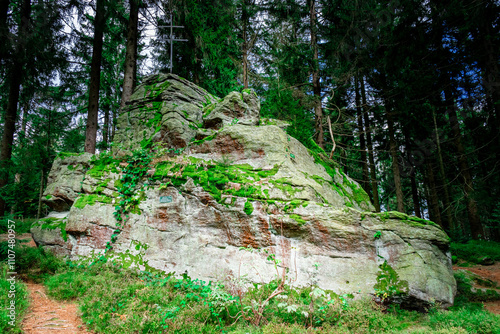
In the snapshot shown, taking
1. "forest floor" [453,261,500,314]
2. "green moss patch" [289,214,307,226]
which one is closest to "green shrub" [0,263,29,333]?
"green moss patch" [289,214,307,226]

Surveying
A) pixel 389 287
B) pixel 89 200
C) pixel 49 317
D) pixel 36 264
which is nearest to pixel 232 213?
pixel 389 287

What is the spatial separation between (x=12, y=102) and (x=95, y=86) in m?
3.37

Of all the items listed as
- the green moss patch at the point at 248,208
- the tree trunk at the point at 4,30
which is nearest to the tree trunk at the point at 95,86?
the tree trunk at the point at 4,30

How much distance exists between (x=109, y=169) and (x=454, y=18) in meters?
15.2

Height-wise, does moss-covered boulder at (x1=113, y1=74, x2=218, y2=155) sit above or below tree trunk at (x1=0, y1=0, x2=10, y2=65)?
below

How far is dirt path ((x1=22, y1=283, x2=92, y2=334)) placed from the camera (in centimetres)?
389

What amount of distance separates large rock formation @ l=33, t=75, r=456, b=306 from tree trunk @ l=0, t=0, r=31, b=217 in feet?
12.8

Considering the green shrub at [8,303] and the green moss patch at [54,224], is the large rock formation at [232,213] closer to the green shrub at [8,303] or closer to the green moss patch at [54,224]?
the green moss patch at [54,224]

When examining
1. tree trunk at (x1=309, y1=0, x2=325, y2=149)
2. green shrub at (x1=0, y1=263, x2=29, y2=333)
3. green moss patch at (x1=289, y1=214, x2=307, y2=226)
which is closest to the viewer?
green shrub at (x1=0, y1=263, x2=29, y2=333)

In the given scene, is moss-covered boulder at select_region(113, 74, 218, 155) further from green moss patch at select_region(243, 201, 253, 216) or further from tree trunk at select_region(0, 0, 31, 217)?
tree trunk at select_region(0, 0, 31, 217)

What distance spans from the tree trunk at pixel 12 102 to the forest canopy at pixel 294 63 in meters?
0.04

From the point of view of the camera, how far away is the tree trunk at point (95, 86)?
10.3 metres

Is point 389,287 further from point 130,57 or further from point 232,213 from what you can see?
point 130,57

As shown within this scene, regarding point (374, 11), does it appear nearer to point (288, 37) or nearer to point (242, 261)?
point (288, 37)
